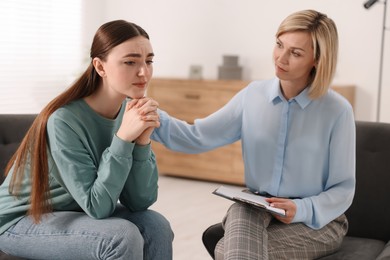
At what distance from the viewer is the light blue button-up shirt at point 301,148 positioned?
2100 millimetres

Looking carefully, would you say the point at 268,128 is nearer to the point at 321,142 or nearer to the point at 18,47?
the point at 321,142

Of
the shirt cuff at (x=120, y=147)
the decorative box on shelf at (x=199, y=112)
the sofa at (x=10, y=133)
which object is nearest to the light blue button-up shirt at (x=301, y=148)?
the shirt cuff at (x=120, y=147)

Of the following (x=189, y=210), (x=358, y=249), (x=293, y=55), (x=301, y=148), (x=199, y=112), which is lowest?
(x=189, y=210)

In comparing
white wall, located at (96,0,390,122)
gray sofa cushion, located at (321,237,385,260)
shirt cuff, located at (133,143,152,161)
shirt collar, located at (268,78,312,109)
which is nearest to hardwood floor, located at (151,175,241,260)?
white wall, located at (96,0,390,122)

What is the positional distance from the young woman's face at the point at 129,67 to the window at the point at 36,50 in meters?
3.34

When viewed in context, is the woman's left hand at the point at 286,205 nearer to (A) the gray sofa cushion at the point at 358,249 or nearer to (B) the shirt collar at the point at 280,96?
(A) the gray sofa cushion at the point at 358,249

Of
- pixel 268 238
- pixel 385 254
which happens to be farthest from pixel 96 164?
pixel 385 254

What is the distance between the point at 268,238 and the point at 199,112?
129 inches

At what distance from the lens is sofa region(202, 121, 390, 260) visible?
226cm

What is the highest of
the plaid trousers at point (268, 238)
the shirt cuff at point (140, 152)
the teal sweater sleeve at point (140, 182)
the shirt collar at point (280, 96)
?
the shirt collar at point (280, 96)

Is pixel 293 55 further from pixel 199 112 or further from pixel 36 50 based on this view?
pixel 36 50

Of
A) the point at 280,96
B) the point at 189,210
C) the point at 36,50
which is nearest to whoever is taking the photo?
the point at 280,96

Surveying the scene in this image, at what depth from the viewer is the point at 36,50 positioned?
17.6ft

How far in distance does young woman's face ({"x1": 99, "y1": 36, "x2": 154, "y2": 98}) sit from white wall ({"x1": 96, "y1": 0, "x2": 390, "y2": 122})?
345 centimetres
